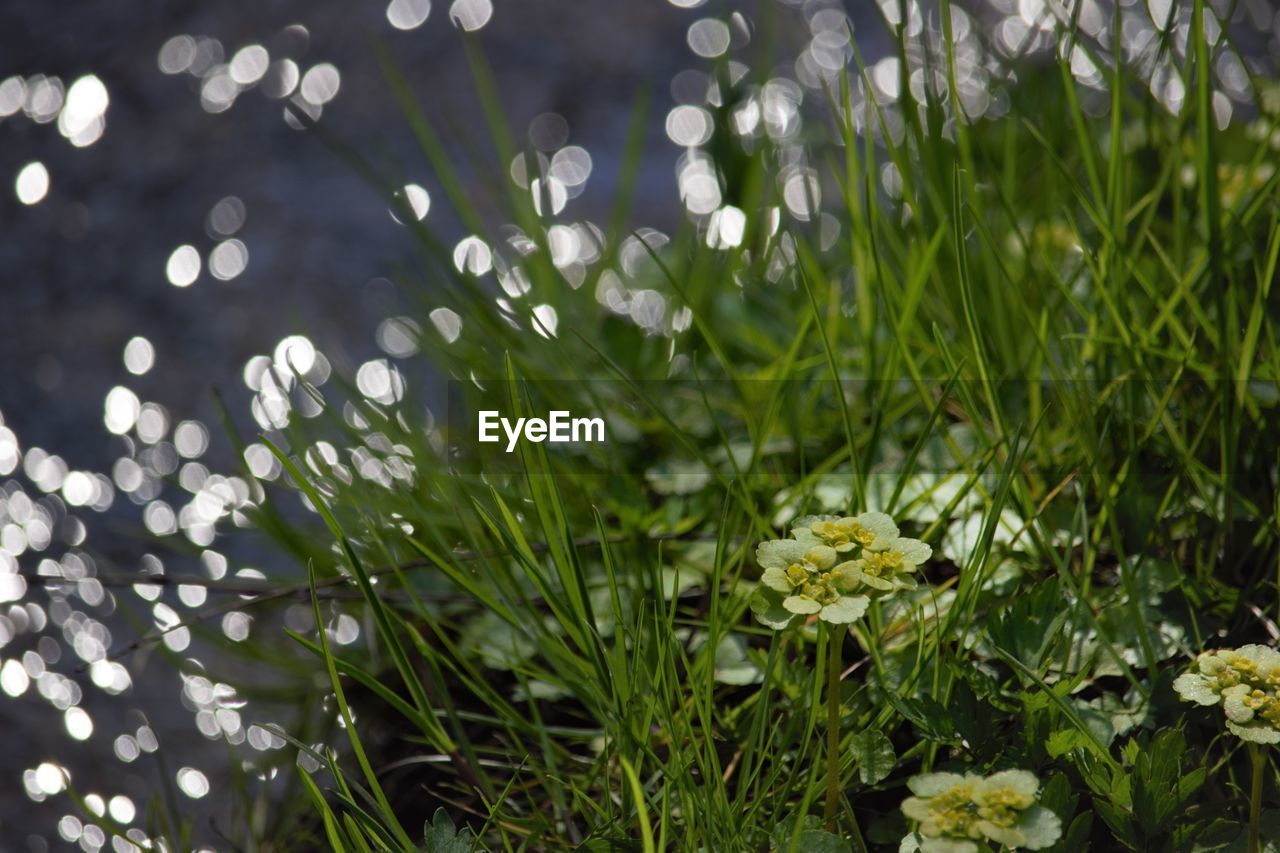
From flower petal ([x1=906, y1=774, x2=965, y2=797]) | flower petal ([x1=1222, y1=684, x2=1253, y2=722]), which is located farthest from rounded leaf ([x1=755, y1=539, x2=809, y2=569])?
flower petal ([x1=1222, y1=684, x2=1253, y2=722])

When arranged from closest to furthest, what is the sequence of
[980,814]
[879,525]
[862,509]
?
1. [980,814]
2. [879,525]
3. [862,509]

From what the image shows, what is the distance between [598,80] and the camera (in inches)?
98.6

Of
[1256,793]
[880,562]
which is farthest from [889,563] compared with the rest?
[1256,793]

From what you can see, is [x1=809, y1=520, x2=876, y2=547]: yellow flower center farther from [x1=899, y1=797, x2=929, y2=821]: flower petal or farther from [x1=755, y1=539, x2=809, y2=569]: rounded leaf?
[x1=899, y1=797, x2=929, y2=821]: flower petal

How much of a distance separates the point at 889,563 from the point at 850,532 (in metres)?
0.03

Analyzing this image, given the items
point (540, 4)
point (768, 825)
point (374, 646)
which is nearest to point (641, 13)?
point (540, 4)

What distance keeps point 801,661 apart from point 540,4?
2261 mm

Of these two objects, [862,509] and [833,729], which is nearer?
[833,729]

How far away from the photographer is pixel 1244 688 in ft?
1.93

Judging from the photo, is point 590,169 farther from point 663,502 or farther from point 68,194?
point 663,502

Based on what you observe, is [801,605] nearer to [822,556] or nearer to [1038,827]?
[822,556]

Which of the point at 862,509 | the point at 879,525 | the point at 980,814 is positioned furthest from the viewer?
the point at 862,509

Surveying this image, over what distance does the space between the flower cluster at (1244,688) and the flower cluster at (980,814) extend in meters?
0.12

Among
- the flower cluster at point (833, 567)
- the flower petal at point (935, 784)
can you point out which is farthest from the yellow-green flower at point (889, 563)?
the flower petal at point (935, 784)
